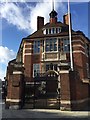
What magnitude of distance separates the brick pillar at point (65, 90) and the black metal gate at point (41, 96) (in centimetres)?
103

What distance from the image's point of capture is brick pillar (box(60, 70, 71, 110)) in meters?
16.4

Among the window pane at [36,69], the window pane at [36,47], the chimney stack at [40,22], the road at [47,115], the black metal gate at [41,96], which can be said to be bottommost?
the road at [47,115]

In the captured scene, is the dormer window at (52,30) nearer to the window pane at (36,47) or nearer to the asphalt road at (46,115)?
the window pane at (36,47)

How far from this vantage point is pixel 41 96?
73.7 ft

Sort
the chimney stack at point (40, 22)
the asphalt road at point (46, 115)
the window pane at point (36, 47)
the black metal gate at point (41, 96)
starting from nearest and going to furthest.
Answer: the asphalt road at point (46, 115), the black metal gate at point (41, 96), the window pane at point (36, 47), the chimney stack at point (40, 22)

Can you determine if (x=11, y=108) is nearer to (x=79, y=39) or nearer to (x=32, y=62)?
(x=32, y=62)

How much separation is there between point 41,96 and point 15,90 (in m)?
5.46

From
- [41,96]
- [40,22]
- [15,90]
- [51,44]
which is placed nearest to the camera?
[15,90]

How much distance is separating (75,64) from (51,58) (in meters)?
3.64

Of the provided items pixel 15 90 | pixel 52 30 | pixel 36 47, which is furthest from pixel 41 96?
pixel 52 30

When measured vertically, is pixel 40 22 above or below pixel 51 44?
above

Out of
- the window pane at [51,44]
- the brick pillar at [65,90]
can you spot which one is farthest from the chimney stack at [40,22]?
the brick pillar at [65,90]

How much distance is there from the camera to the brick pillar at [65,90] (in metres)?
16.4

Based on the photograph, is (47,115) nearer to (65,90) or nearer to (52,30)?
(65,90)
